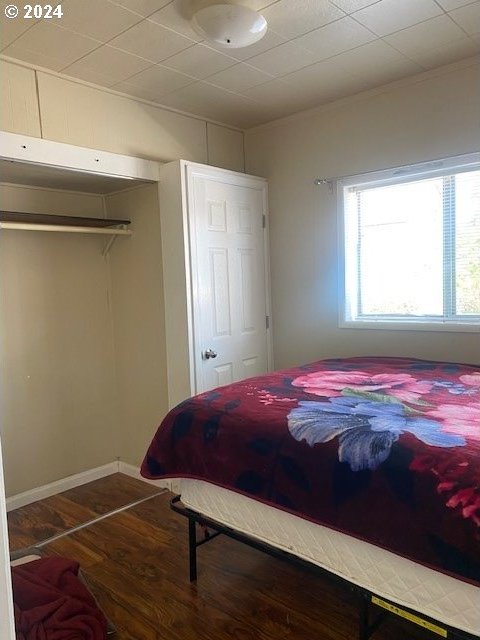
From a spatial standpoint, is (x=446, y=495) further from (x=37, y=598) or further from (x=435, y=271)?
(x=435, y=271)

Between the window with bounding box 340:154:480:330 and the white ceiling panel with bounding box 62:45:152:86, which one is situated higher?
the white ceiling panel with bounding box 62:45:152:86

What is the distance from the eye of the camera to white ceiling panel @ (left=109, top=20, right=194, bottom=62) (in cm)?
225

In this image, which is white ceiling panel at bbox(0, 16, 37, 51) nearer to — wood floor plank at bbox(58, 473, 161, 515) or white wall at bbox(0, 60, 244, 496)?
white wall at bbox(0, 60, 244, 496)

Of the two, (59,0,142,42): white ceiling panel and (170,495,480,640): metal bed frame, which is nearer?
(170,495,480,640): metal bed frame

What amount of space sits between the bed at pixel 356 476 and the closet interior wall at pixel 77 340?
51.8 inches

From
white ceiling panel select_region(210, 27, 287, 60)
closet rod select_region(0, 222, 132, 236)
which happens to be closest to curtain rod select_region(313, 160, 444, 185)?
white ceiling panel select_region(210, 27, 287, 60)

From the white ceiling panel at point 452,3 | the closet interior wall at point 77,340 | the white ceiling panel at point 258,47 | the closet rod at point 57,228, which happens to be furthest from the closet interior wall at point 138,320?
the white ceiling panel at point 452,3

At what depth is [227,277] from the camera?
11.0ft

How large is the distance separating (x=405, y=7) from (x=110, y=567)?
3.05m

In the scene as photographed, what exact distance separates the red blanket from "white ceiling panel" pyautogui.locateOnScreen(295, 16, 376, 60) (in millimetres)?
2800

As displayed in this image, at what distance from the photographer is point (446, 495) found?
1.33 metres

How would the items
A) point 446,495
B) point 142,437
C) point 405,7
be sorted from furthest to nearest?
point 142,437
point 405,7
point 446,495

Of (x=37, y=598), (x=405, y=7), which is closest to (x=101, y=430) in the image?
(x=37, y=598)

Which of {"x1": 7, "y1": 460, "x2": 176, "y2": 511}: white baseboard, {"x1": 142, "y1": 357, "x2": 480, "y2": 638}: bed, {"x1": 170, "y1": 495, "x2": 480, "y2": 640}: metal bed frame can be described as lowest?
{"x1": 7, "y1": 460, "x2": 176, "y2": 511}: white baseboard
